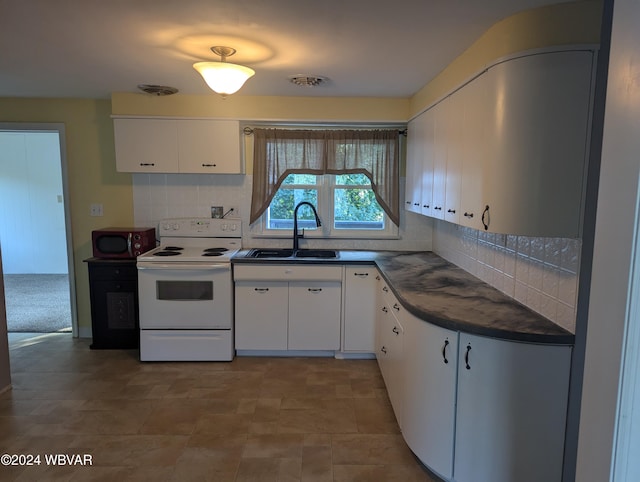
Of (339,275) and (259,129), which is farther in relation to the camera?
(259,129)

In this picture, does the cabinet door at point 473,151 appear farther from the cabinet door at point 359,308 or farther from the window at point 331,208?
the window at point 331,208

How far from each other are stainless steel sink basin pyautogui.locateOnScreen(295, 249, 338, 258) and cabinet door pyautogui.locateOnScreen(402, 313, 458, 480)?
1625 mm

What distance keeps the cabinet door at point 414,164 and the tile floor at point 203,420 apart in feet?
4.75

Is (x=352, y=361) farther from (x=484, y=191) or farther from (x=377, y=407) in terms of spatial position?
(x=484, y=191)

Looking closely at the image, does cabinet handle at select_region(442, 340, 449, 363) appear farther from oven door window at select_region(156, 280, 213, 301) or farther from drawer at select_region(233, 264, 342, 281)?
oven door window at select_region(156, 280, 213, 301)

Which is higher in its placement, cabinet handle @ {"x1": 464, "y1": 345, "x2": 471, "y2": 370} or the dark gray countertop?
the dark gray countertop

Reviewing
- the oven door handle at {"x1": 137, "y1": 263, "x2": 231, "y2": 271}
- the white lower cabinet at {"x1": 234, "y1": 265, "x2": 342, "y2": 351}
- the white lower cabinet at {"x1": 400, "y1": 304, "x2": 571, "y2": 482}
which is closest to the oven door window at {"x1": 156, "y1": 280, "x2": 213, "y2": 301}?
the oven door handle at {"x1": 137, "y1": 263, "x2": 231, "y2": 271}

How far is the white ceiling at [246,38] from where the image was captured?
1.84 metres

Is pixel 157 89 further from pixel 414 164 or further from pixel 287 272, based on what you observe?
pixel 414 164

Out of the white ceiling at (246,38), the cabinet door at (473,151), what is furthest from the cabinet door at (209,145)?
the cabinet door at (473,151)

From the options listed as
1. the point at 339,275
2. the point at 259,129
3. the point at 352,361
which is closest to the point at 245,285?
the point at 339,275

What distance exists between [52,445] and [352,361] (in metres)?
2.20

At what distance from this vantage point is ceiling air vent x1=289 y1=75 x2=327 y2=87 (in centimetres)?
301

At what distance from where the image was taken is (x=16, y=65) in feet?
9.11
